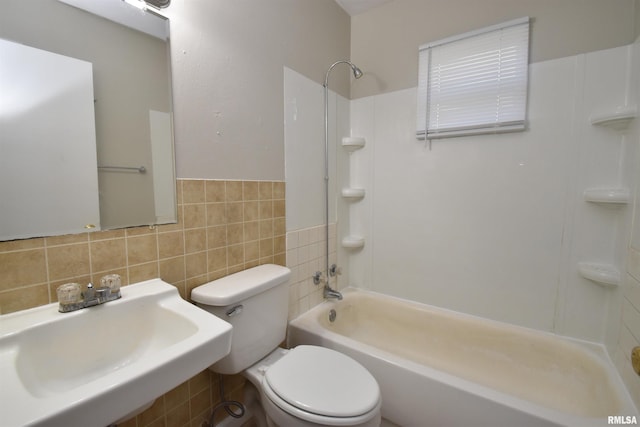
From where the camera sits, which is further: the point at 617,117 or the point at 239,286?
Answer: the point at 617,117

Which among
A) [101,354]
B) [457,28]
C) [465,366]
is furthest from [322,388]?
[457,28]

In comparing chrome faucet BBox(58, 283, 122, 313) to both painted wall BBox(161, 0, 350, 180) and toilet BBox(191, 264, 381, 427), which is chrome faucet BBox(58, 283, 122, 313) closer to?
toilet BBox(191, 264, 381, 427)

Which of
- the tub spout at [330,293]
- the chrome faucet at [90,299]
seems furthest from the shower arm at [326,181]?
the chrome faucet at [90,299]

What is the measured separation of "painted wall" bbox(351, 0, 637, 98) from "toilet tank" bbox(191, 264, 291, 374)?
1.52m

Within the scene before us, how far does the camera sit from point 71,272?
2.71 feet

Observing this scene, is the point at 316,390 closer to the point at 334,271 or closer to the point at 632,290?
the point at 334,271

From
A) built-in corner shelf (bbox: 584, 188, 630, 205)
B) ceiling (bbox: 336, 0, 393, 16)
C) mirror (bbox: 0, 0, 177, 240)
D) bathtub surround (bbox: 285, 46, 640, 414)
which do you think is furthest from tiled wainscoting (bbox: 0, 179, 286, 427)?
built-in corner shelf (bbox: 584, 188, 630, 205)

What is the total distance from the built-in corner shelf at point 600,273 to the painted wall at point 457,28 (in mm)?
1054

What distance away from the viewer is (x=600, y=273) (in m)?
1.31

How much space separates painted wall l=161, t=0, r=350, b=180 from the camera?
1.07 meters

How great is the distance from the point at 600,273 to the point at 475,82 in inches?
46.1

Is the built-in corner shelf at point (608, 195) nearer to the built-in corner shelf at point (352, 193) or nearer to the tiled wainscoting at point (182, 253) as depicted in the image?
the built-in corner shelf at point (352, 193)

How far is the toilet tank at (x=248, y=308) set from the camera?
105cm

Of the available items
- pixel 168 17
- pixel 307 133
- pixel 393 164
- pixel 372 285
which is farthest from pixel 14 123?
pixel 372 285
